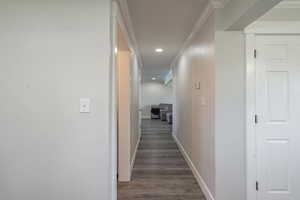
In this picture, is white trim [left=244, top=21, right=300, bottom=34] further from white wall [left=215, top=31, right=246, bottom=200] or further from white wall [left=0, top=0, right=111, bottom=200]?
white wall [left=0, top=0, right=111, bottom=200]

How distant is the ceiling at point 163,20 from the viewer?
2584 millimetres

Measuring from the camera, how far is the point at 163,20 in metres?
3.15

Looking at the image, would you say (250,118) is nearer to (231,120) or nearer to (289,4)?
(231,120)

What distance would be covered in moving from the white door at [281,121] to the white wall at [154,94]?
11.7 m

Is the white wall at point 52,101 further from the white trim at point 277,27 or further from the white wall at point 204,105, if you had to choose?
the white trim at point 277,27

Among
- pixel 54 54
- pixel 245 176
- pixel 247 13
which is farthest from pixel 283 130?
pixel 54 54

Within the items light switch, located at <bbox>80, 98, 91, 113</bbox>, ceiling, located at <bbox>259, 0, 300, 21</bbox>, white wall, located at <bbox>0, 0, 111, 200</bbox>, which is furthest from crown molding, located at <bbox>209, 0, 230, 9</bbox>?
light switch, located at <bbox>80, 98, 91, 113</bbox>

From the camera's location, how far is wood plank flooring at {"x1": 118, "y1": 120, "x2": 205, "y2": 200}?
2.96 metres

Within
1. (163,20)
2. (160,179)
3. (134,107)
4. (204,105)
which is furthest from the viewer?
(134,107)

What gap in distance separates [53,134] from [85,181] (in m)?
0.48

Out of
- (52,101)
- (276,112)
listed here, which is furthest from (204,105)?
(52,101)

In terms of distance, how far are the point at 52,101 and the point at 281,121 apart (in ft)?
8.01

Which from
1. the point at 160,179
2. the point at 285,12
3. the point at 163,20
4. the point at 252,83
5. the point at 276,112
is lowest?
the point at 160,179

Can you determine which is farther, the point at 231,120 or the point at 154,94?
the point at 154,94
